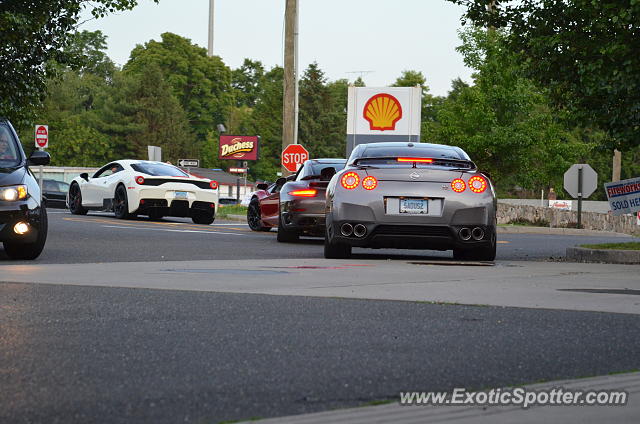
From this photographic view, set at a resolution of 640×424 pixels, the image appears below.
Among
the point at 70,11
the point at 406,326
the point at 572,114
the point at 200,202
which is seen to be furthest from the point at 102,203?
the point at 406,326

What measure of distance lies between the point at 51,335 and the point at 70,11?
14134mm

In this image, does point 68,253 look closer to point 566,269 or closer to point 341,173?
point 341,173

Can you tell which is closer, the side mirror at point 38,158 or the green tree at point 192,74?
the side mirror at point 38,158

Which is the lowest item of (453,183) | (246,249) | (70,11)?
(246,249)

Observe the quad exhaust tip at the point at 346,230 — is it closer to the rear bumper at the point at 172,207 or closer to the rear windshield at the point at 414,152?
the rear windshield at the point at 414,152

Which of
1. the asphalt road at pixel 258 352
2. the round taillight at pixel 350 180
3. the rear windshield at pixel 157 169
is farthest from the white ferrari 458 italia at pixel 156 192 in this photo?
the asphalt road at pixel 258 352

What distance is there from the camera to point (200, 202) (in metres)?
24.0

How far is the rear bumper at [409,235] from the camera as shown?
12078 mm

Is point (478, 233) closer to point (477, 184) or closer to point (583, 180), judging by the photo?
point (477, 184)

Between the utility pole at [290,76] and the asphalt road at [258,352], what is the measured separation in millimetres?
22876

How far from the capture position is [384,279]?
987 centimetres

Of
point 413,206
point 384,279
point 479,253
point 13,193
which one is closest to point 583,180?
point 479,253

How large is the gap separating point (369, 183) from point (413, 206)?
54cm

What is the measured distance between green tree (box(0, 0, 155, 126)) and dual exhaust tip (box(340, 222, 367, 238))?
794cm
